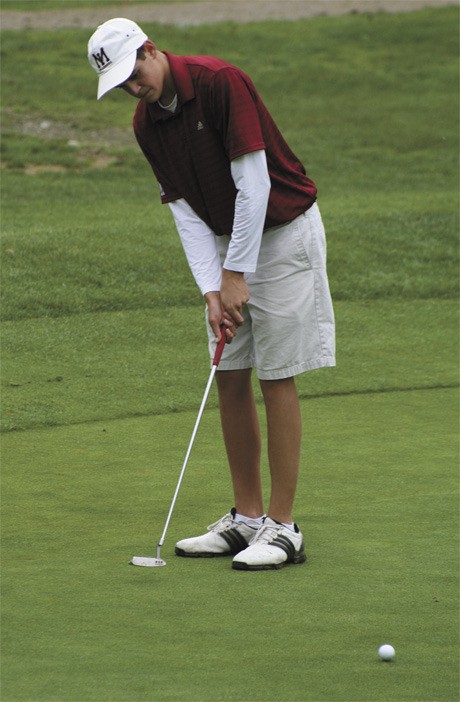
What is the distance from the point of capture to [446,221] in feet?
36.6

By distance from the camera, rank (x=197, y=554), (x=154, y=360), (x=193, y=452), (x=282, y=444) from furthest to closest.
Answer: (x=154, y=360), (x=193, y=452), (x=282, y=444), (x=197, y=554)

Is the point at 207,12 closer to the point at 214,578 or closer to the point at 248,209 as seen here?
the point at 248,209

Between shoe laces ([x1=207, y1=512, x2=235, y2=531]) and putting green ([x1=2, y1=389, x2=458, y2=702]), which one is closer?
putting green ([x1=2, y1=389, x2=458, y2=702])

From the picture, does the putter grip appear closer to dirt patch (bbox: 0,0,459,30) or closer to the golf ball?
the golf ball

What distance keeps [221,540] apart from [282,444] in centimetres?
38

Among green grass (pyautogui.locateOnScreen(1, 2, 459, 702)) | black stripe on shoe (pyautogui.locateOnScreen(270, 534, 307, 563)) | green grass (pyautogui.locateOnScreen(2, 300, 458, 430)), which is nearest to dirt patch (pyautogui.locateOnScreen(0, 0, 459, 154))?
green grass (pyautogui.locateOnScreen(1, 2, 459, 702))

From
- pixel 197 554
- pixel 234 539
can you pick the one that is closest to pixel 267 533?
pixel 234 539

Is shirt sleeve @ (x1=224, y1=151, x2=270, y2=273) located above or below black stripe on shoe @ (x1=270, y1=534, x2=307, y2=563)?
above

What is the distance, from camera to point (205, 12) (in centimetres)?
2403

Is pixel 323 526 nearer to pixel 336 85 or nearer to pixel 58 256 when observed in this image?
pixel 58 256

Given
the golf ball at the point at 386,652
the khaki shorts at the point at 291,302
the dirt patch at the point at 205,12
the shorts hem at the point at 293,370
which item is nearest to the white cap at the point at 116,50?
the khaki shorts at the point at 291,302

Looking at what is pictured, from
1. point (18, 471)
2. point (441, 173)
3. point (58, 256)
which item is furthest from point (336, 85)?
point (18, 471)

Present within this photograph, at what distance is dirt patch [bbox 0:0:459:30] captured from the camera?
74.4ft

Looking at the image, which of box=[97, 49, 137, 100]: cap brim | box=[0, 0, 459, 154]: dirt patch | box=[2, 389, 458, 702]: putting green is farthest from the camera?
box=[0, 0, 459, 154]: dirt patch
